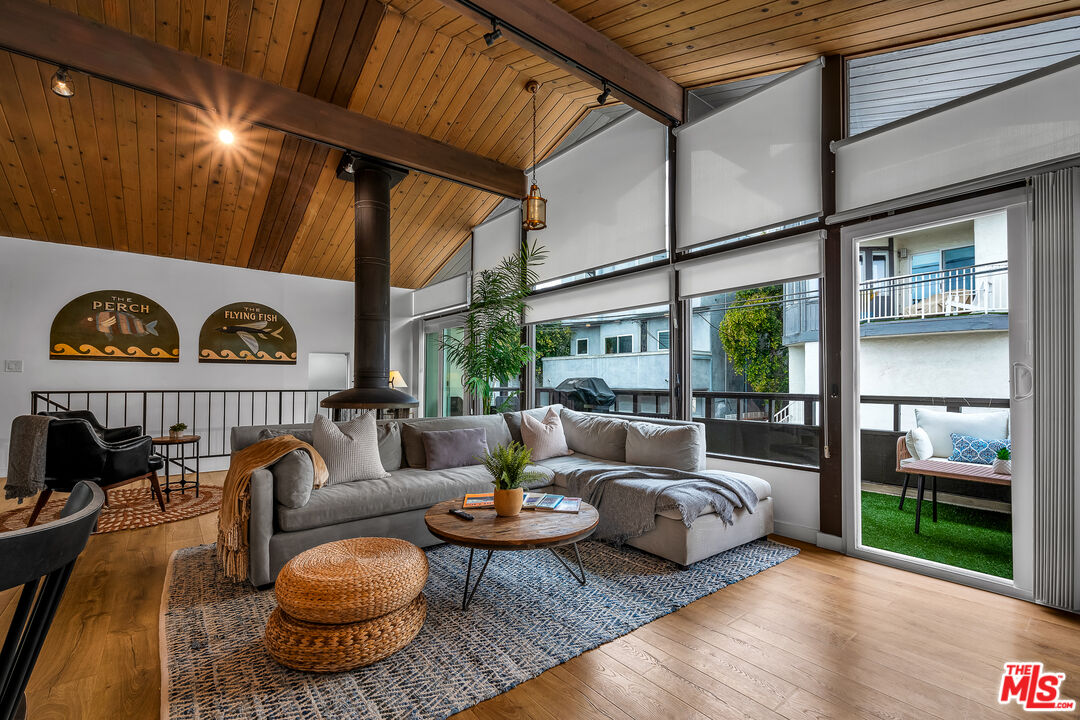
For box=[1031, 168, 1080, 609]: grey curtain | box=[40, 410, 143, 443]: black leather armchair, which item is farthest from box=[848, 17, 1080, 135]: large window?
box=[40, 410, 143, 443]: black leather armchair

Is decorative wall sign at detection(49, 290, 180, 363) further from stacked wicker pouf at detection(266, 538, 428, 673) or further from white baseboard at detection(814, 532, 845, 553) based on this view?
white baseboard at detection(814, 532, 845, 553)

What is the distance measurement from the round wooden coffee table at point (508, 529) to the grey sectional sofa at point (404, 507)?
0.57 metres

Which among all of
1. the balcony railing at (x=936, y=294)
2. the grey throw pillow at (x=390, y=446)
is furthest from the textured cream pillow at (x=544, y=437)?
the balcony railing at (x=936, y=294)

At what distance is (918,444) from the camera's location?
353cm

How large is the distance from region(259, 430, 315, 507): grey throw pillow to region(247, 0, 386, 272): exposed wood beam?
320cm

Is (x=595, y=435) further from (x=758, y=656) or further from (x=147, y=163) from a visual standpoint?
(x=147, y=163)

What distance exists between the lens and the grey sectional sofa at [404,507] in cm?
271

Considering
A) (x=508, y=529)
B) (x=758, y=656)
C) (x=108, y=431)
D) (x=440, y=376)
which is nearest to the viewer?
(x=758, y=656)

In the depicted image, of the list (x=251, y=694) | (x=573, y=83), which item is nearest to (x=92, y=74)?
(x=573, y=83)

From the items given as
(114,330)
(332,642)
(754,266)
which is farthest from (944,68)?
(114,330)

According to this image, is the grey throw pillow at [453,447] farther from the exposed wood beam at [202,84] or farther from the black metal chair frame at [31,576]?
the black metal chair frame at [31,576]

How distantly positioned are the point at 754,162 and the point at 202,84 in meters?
4.22

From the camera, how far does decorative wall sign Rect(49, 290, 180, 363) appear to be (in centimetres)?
572

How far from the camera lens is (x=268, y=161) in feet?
16.6
